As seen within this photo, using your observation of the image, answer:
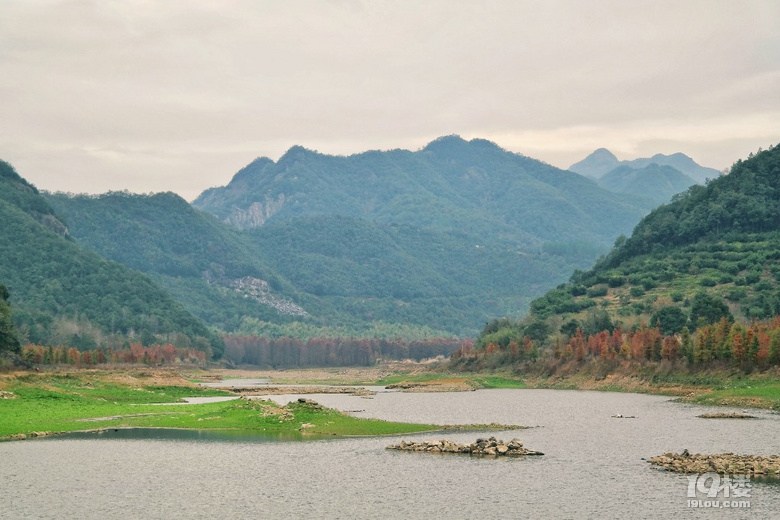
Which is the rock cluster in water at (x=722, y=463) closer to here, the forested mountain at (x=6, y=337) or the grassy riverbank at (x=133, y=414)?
the grassy riverbank at (x=133, y=414)

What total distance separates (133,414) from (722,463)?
62914 millimetres

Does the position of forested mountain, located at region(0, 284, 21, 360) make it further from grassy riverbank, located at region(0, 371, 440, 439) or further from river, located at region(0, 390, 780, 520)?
river, located at region(0, 390, 780, 520)

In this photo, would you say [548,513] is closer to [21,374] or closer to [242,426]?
[242,426]

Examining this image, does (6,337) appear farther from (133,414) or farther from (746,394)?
(746,394)

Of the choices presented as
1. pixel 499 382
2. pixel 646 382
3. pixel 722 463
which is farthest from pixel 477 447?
pixel 499 382

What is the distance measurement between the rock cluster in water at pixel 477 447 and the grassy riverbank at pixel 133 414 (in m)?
11.8

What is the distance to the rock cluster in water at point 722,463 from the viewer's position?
58.8 m

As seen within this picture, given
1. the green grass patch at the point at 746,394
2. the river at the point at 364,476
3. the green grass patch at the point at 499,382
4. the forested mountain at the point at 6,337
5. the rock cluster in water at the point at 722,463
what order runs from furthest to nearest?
the green grass patch at the point at 499,382 → the forested mountain at the point at 6,337 → the green grass patch at the point at 746,394 → the rock cluster in water at the point at 722,463 → the river at the point at 364,476

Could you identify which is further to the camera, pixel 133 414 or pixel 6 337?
pixel 6 337

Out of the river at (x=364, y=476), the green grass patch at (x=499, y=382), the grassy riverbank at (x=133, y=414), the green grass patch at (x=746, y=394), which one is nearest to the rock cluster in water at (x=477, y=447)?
the river at (x=364, y=476)

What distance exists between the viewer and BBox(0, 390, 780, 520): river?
51438mm

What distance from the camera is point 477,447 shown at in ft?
233

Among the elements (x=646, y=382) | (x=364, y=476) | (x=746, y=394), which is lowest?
(x=364, y=476)

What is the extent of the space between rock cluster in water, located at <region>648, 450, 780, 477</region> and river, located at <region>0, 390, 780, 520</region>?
1469 millimetres
